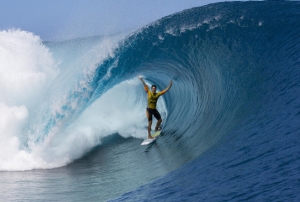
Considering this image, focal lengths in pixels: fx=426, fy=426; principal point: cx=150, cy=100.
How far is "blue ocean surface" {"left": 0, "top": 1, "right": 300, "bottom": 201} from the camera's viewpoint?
541 cm

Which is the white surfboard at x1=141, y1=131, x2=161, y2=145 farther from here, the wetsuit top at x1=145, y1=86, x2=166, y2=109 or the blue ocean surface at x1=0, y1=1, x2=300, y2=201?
the wetsuit top at x1=145, y1=86, x2=166, y2=109

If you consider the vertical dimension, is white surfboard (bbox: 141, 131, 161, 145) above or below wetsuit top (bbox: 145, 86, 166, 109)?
below

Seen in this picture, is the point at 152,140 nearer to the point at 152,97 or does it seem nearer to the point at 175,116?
the point at 152,97

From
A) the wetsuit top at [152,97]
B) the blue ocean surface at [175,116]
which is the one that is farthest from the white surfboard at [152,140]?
the wetsuit top at [152,97]

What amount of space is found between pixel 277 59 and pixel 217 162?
360 centimetres

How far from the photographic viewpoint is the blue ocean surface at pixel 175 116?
5406mm

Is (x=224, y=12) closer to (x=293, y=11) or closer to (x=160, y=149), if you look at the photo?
(x=293, y=11)

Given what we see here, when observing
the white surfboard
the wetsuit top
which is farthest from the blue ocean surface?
the wetsuit top

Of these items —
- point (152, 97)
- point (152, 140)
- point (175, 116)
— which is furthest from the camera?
point (175, 116)

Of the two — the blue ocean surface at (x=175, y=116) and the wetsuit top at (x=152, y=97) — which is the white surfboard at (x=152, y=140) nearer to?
the blue ocean surface at (x=175, y=116)

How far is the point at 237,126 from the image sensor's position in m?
7.11

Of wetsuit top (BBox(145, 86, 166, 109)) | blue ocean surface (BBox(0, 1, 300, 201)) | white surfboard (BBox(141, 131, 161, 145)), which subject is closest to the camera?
blue ocean surface (BBox(0, 1, 300, 201))

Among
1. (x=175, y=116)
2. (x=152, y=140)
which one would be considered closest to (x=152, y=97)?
(x=152, y=140)

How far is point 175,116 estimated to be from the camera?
41.8ft
